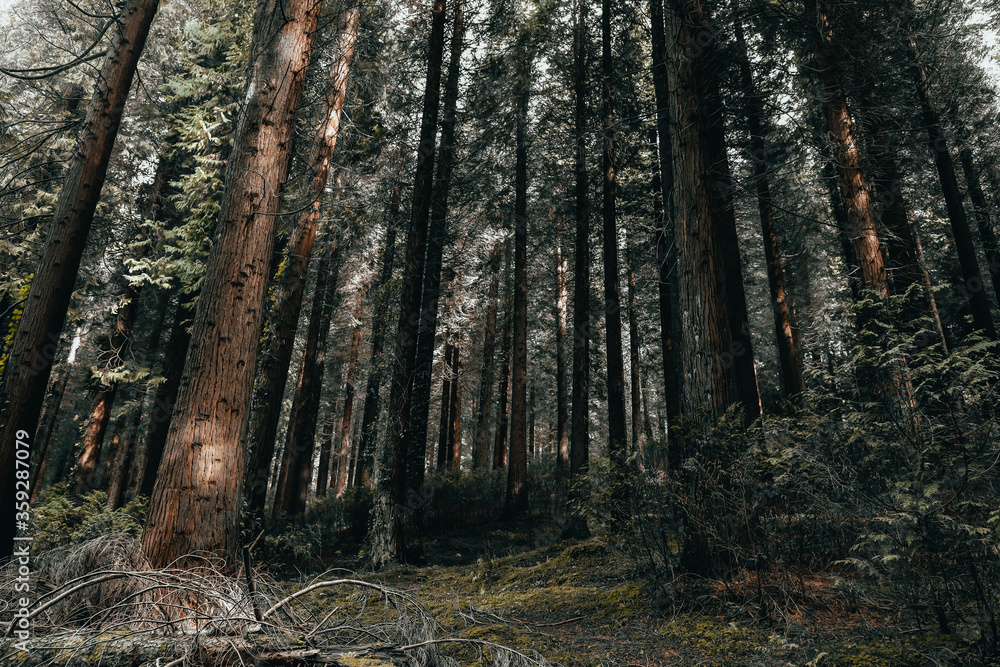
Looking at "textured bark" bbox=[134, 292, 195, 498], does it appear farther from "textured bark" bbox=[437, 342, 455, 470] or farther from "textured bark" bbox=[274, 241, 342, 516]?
"textured bark" bbox=[437, 342, 455, 470]

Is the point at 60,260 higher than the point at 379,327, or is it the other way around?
the point at 379,327

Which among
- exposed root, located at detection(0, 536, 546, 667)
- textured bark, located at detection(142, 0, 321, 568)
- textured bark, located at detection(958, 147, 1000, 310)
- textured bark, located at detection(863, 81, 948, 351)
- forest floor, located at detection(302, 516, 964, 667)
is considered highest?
textured bark, located at detection(958, 147, 1000, 310)

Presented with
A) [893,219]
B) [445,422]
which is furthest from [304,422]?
[893,219]

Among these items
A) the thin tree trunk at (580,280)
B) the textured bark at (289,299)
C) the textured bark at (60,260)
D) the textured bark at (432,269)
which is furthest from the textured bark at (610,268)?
the textured bark at (60,260)

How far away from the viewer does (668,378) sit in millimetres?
12742

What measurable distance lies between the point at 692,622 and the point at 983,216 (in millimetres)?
21931

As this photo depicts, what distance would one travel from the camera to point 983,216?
56.9ft

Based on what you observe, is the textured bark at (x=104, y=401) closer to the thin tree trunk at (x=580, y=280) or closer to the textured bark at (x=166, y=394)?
the textured bark at (x=166, y=394)

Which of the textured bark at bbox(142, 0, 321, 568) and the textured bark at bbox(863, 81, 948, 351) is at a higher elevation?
the textured bark at bbox(863, 81, 948, 351)

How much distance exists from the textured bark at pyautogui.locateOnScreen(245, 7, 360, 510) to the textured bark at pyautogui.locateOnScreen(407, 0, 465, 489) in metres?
2.63

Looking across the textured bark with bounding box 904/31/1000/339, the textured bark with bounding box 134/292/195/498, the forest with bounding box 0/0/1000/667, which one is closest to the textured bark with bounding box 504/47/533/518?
the forest with bounding box 0/0/1000/667

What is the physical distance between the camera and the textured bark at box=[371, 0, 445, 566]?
8.89 meters

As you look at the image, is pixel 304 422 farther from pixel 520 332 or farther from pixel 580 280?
pixel 580 280

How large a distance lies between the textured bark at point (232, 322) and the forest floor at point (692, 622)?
6.79 ft
